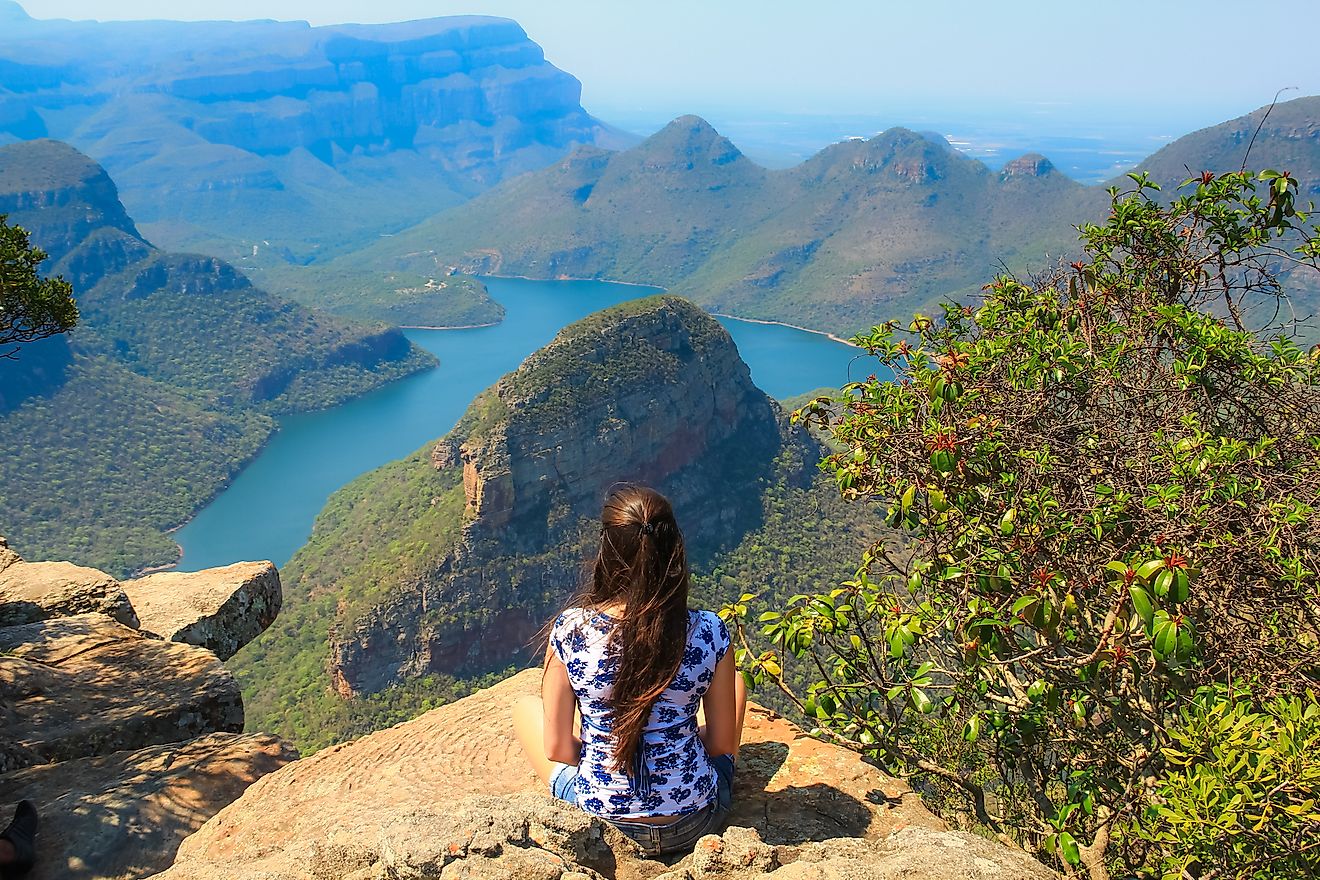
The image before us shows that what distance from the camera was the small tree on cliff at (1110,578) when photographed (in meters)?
2.95

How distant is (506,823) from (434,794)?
1.74 meters

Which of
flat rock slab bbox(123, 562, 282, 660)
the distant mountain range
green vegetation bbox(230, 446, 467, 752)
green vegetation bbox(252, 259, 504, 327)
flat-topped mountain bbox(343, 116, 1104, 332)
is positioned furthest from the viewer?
green vegetation bbox(252, 259, 504, 327)

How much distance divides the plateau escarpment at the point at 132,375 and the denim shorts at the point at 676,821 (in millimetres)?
53324

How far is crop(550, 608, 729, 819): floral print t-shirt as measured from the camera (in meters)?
3.46

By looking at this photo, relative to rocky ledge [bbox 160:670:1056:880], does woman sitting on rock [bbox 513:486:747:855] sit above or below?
above

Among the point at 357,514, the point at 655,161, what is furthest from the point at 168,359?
the point at 655,161

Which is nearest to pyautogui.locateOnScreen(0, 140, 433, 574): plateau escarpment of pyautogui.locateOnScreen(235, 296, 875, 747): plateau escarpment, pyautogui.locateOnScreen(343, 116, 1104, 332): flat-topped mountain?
pyautogui.locateOnScreen(235, 296, 875, 747): plateau escarpment

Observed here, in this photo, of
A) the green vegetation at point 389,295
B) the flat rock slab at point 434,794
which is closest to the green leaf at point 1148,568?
the flat rock slab at point 434,794

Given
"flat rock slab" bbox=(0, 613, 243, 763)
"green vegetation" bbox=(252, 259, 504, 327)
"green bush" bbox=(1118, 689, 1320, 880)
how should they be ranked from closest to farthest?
"green bush" bbox=(1118, 689, 1320, 880) → "flat rock slab" bbox=(0, 613, 243, 763) → "green vegetation" bbox=(252, 259, 504, 327)

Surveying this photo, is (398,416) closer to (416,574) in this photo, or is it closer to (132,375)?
(132,375)

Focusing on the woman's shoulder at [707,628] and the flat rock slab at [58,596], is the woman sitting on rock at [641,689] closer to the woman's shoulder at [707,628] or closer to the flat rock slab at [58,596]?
the woman's shoulder at [707,628]

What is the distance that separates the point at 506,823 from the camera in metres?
3.29

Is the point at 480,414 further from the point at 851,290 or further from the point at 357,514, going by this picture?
the point at 851,290

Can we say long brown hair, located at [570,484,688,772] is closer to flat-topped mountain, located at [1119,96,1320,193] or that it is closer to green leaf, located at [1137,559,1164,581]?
green leaf, located at [1137,559,1164,581]
